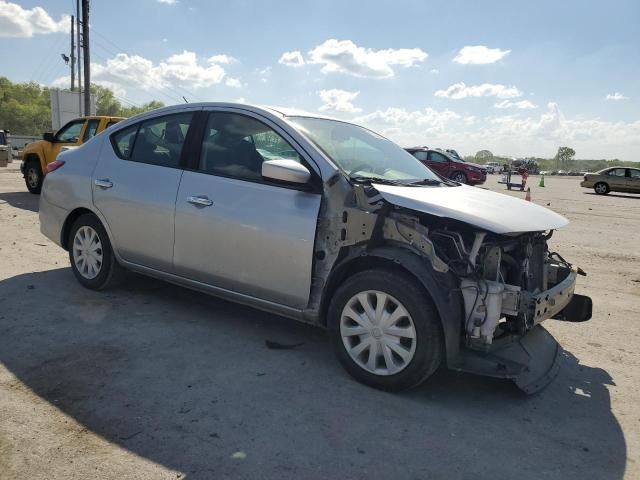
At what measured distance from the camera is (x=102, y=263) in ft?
15.8

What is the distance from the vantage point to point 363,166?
153 inches

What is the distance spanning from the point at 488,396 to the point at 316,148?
6.54ft

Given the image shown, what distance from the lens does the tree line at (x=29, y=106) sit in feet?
268

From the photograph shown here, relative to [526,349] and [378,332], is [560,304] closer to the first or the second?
[526,349]

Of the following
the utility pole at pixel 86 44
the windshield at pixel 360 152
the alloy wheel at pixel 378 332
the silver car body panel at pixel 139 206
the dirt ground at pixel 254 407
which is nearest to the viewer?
the dirt ground at pixel 254 407

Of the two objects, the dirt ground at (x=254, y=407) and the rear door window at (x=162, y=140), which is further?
the rear door window at (x=162, y=140)

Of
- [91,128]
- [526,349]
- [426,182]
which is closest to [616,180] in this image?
[91,128]

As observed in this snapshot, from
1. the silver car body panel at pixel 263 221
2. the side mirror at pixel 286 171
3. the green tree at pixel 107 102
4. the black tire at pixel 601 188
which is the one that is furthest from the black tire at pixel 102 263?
the green tree at pixel 107 102

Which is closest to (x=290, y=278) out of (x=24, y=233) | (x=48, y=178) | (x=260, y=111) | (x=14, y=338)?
(x=260, y=111)

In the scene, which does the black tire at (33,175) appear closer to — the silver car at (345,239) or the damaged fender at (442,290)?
the silver car at (345,239)

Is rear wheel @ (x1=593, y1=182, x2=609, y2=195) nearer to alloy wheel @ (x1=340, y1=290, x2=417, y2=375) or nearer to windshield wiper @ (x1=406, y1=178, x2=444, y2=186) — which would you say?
windshield wiper @ (x1=406, y1=178, x2=444, y2=186)

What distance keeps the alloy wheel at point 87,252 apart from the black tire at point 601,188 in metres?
26.5

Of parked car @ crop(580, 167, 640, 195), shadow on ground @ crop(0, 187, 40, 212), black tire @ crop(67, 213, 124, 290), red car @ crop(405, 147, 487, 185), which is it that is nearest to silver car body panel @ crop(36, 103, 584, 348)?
black tire @ crop(67, 213, 124, 290)

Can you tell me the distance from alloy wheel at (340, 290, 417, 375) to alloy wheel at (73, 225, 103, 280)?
265cm
